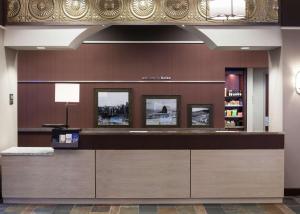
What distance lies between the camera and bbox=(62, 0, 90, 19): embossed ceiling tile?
25.8 ft

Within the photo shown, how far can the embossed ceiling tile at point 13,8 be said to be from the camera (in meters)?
7.93

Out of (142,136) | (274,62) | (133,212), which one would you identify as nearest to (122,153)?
(142,136)

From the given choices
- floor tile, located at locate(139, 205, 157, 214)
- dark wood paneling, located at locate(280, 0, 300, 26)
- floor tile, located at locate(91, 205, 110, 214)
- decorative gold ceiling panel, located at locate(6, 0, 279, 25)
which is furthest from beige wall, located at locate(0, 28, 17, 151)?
dark wood paneling, located at locate(280, 0, 300, 26)

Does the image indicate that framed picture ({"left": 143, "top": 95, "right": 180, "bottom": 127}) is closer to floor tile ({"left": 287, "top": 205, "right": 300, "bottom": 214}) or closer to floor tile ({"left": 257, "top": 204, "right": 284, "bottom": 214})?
floor tile ({"left": 257, "top": 204, "right": 284, "bottom": 214})

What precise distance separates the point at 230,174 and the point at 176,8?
282 centimetres

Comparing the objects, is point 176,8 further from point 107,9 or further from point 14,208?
point 14,208

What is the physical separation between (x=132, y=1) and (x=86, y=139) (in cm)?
237

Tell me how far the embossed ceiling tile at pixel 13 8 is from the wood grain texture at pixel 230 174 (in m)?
3.68

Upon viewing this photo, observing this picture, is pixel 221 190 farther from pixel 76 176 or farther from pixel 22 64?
pixel 22 64

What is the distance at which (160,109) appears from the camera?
1152 centimetres

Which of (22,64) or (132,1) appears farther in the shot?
(22,64)

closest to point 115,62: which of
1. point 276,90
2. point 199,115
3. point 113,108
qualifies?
point 113,108

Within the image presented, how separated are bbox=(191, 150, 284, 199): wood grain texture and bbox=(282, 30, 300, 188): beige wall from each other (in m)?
0.64

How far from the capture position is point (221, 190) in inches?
300
